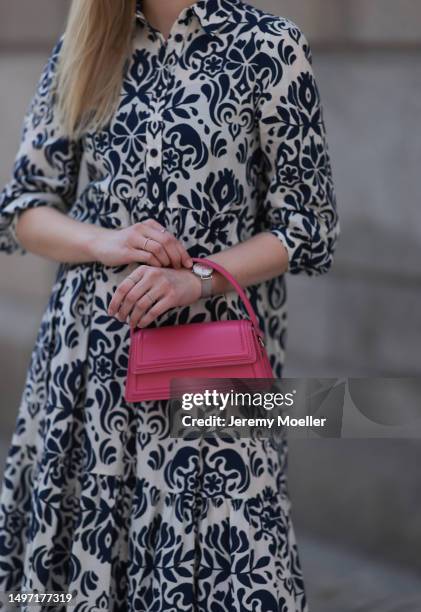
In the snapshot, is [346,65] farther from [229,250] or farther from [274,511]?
[274,511]

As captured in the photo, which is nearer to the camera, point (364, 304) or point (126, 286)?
point (126, 286)

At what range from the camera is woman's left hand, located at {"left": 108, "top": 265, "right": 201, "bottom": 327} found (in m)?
1.79

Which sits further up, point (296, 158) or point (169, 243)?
point (296, 158)

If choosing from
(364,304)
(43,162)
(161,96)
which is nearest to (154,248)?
(161,96)

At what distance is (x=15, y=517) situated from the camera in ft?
7.19

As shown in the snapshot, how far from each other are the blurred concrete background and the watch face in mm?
1548

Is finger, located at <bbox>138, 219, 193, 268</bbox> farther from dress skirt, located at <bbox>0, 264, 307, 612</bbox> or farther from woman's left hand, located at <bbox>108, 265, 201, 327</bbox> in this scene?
dress skirt, located at <bbox>0, 264, 307, 612</bbox>

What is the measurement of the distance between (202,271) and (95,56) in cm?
60

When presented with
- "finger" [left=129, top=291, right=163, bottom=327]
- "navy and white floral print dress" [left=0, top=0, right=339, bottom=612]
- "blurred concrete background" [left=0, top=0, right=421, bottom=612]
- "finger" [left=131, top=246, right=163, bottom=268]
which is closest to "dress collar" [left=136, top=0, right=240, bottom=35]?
"navy and white floral print dress" [left=0, top=0, right=339, bottom=612]

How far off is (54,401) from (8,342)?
2736 mm

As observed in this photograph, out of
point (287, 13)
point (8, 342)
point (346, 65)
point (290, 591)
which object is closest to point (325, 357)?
point (346, 65)

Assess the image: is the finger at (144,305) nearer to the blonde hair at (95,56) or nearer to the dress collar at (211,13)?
the blonde hair at (95,56)

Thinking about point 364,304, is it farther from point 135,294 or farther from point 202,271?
point 135,294

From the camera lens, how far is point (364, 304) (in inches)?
133
